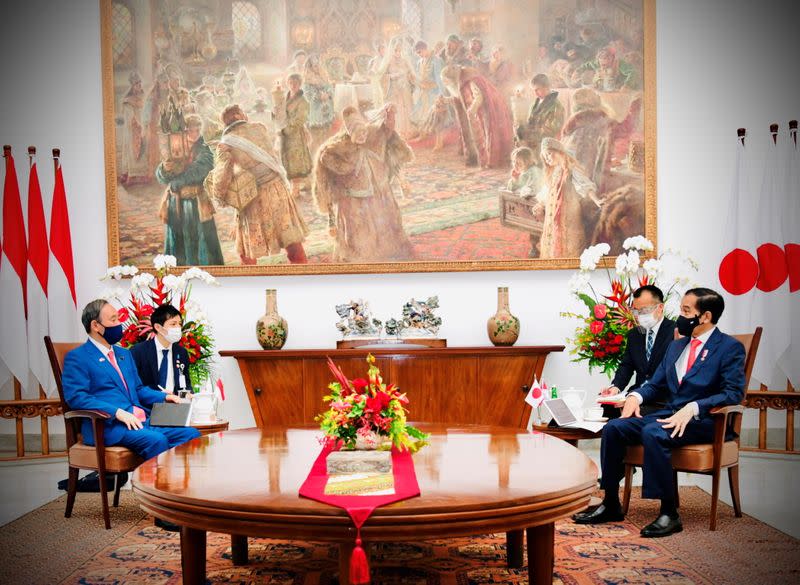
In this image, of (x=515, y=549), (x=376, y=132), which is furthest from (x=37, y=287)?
(x=515, y=549)

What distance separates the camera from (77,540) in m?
4.42

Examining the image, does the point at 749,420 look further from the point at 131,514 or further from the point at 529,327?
the point at 131,514

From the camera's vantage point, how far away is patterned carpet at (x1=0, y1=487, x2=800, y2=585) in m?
3.62

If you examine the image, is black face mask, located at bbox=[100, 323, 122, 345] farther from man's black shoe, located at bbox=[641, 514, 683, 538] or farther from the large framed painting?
man's black shoe, located at bbox=[641, 514, 683, 538]

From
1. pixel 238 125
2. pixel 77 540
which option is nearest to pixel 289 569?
pixel 77 540

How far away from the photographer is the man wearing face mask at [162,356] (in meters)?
5.72

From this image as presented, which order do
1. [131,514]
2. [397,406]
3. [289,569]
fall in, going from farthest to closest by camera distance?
[131,514] → [289,569] → [397,406]

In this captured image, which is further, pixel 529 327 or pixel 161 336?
pixel 529 327

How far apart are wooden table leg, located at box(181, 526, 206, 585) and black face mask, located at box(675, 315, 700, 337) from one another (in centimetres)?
327

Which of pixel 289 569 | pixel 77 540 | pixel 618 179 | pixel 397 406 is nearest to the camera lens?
pixel 397 406

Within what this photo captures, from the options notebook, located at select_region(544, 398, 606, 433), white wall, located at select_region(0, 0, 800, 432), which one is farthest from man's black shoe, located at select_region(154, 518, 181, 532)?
white wall, located at select_region(0, 0, 800, 432)

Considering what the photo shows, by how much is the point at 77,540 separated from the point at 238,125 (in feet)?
14.8

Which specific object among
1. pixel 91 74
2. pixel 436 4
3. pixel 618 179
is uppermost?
pixel 436 4

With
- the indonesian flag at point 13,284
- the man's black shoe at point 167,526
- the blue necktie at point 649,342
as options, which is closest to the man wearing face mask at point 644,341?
the blue necktie at point 649,342
